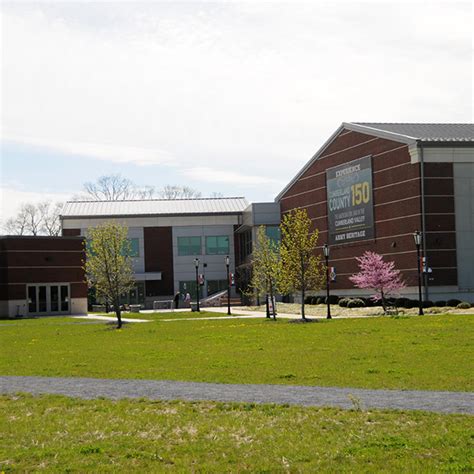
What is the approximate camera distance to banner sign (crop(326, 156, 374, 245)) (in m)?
61.0

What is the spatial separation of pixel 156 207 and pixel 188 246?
628 centimetres

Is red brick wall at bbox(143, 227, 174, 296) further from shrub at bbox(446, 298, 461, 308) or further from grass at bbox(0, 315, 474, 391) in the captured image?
grass at bbox(0, 315, 474, 391)

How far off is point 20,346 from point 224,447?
20515mm

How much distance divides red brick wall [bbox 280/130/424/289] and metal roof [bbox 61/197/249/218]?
77.3 ft

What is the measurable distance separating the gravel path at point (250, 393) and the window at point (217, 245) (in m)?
72.1

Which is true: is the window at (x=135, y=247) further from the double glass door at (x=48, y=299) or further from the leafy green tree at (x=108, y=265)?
the leafy green tree at (x=108, y=265)

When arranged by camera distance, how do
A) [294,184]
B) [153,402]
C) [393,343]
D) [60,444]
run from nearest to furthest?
[60,444] < [153,402] < [393,343] < [294,184]

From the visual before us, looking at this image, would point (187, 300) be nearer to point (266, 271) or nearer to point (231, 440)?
point (266, 271)

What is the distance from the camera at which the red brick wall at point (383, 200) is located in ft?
182

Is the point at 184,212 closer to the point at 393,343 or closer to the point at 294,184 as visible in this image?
the point at 294,184

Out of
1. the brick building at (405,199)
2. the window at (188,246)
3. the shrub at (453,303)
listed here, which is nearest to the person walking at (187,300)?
the window at (188,246)

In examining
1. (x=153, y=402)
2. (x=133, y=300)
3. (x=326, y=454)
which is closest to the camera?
(x=326, y=454)

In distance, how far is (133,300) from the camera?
290 feet

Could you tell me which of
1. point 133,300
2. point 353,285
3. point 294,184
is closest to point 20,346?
point 353,285
